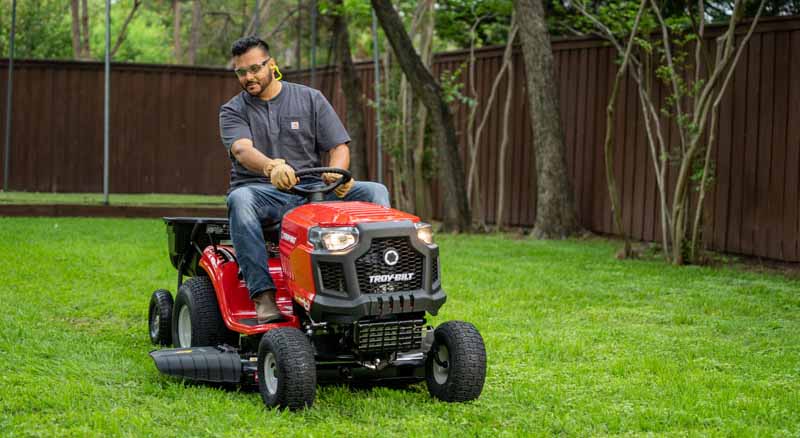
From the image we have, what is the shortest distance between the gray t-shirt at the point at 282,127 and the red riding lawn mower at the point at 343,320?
13.6 inches

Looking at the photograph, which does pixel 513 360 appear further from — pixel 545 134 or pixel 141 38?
pixel 141 38

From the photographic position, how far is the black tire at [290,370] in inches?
180

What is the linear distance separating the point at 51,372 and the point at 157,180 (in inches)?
491

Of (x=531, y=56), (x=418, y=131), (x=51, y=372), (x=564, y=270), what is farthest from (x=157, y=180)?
(x=51, y=372)

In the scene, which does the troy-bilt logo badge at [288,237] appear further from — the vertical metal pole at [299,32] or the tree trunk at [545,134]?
the vertical metal pole at [299,32]

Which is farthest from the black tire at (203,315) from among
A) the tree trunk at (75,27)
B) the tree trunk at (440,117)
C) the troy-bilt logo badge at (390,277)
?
the tree trunk at (75,27)

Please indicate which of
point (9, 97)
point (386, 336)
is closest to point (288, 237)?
point (386, 336)

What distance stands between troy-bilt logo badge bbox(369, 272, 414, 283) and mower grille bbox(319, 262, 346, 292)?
0.13 meters

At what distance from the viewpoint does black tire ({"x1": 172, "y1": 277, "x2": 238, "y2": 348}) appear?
17.9 ft

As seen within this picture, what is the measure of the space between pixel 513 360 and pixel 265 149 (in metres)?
1.65

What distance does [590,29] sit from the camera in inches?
535

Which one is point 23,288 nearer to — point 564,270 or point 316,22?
point 564,270

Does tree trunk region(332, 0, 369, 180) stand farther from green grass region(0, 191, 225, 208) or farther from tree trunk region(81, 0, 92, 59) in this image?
tree trunk region(81, 0, 92, 59)

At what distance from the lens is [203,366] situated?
16.4 ft
